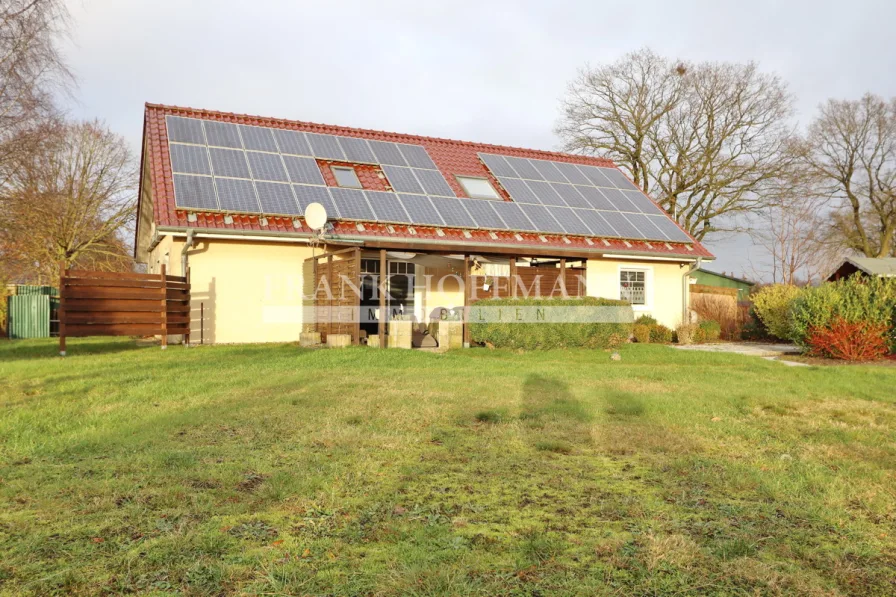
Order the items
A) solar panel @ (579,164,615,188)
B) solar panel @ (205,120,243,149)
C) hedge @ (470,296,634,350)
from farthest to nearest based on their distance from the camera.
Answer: solar panel @ (579,164,615,188) < solar panel @ (205,120,243,149) < hedge @ (470,296,634,350)

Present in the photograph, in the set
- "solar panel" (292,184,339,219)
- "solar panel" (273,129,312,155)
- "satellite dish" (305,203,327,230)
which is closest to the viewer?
"satellite dish" (305,203,327,230)

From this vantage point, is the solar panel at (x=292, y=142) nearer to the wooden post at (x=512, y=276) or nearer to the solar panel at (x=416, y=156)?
the solar panel at (x=416, y=156)

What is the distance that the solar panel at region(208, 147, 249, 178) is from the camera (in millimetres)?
14977

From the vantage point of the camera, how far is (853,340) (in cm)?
1288

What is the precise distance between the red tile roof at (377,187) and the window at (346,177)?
27cm

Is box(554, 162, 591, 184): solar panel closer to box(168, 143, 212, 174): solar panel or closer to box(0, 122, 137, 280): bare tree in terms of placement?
box(168, 143, 212, 174): solar panel

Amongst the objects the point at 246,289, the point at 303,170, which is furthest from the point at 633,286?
the point at 246,289

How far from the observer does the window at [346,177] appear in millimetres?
16300

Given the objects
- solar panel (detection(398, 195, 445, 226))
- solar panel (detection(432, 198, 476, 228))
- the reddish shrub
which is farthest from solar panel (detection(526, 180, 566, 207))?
the reddish shrub

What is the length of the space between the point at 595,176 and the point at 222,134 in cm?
1217

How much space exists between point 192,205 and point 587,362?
8872 mm

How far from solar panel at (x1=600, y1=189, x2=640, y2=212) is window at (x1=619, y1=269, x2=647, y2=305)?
215cm

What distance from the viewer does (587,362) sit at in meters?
11.7

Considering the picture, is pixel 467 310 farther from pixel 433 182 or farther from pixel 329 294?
pixel 433 182
